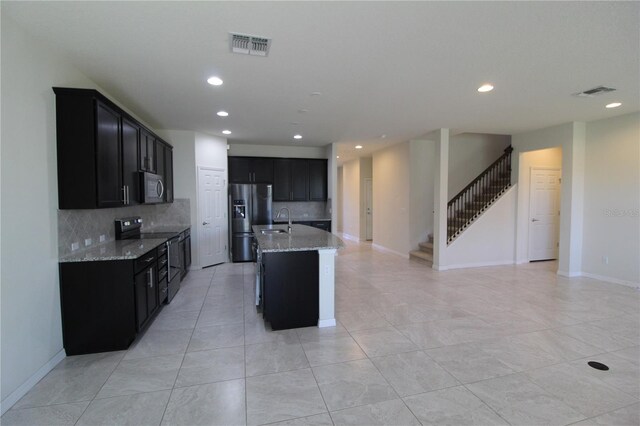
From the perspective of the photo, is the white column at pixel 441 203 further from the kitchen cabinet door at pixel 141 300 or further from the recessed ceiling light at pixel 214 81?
the kitchen cabinet door at pixel 141 300

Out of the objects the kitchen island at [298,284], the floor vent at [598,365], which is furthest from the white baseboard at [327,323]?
the floor vent at [598,365]

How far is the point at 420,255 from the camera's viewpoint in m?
6.76

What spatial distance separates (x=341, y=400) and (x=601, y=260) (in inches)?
221

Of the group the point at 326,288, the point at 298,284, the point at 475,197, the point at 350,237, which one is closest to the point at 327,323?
the point at 326,288

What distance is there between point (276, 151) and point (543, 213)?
622cm

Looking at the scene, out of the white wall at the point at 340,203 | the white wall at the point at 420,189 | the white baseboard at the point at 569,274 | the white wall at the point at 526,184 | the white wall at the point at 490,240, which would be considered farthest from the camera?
the white wall at the point at 340,203

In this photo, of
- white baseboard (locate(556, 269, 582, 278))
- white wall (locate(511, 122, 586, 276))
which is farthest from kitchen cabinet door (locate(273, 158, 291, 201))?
white baseboard (locate(556, 269, 582, 278))

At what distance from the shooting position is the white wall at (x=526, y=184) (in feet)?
21.2

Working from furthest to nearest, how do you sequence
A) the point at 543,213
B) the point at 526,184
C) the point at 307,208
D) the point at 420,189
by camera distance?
the point at 307,208
the point at 420,189
the point at 543,213
the point at 526,184

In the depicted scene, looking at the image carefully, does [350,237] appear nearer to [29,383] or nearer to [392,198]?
[392,198]

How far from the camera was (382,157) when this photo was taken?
8.33 m

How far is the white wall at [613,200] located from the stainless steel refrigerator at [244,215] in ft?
20.2

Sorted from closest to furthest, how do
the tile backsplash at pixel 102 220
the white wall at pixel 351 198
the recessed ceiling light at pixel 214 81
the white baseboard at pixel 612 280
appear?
the tile backsplash at pixel 102 220 < the recessed ceiling light at pixel 214 81 < the white baseboard at pixel 612 280 < the white wall at pixel 351 198

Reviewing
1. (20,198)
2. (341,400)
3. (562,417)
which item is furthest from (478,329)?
(20,198)
